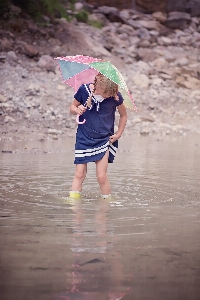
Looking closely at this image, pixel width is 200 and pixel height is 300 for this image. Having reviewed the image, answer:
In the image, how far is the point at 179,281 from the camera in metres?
3.82

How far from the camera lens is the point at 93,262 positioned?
13.8 feet

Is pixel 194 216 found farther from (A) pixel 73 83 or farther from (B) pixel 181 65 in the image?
(B) pixel 181 65

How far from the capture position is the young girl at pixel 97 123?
6711 millimetres

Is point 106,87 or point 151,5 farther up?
point 151,5

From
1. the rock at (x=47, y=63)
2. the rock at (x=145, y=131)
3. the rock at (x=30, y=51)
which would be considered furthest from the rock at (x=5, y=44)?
the rock at (x=145, y=131)

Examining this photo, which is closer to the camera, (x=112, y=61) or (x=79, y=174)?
(x=79, y=174)

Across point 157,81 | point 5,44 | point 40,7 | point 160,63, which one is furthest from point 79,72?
point 40,7

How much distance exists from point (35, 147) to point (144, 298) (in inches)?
377

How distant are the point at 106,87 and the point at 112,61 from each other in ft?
53.9

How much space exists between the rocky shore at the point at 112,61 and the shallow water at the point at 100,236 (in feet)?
21.5

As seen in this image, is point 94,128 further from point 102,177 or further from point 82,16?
point 82,16

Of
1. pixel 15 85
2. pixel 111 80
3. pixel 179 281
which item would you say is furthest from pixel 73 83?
pixel 15 85

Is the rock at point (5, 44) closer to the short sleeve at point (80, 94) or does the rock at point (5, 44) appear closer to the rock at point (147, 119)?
the rock at point (147, 119)

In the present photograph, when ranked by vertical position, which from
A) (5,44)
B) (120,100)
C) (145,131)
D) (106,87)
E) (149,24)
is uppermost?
(149,24)
